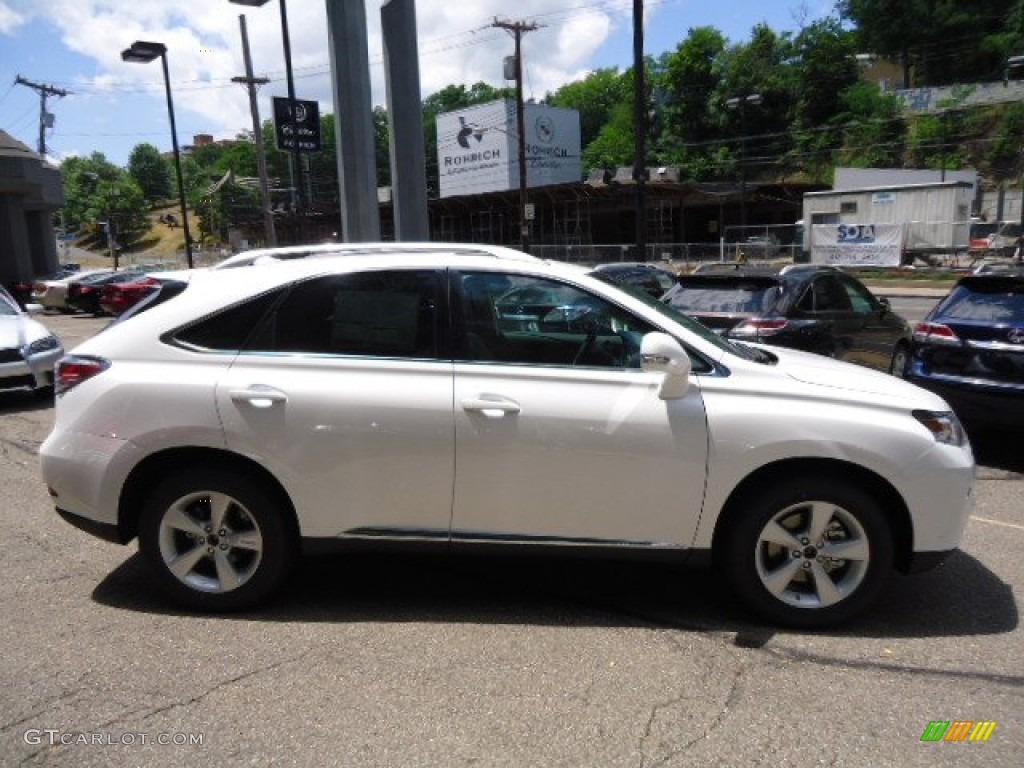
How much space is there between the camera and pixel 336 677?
10.8 ft

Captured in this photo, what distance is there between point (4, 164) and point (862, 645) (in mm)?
32214

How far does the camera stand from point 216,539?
379 centimetres

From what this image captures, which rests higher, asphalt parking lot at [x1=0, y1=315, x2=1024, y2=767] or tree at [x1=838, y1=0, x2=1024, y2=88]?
tree at [x1=838, y1=0, x2=1024, y2=88]

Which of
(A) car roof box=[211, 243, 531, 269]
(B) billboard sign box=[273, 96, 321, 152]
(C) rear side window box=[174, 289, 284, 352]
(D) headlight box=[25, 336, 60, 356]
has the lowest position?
(D) headlight box=[25, 336, 60, 356]

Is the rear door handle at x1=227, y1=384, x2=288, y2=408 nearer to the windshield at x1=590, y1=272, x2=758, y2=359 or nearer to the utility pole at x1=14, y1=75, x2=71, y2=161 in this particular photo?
the windshield at x1=590, y1=272, x2=758, y2=359

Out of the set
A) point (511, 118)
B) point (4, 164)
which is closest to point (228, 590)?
point (4, 164)

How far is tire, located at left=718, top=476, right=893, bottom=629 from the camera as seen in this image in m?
3.56

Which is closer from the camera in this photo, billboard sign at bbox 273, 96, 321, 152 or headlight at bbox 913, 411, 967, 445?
headlight at bbox 913, 411, 967, 445

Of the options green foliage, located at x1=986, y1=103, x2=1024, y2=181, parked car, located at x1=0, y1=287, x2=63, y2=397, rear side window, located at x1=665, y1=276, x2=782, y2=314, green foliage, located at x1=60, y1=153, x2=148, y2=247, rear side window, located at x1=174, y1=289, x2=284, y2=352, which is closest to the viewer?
rear side window, located at x1=174, y1=289, x2=284, y2=352

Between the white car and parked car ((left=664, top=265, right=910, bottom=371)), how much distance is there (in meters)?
3.71

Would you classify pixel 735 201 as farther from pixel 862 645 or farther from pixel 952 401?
pixel 862 645

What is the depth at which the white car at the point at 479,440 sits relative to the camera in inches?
140

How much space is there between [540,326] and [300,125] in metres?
19.7

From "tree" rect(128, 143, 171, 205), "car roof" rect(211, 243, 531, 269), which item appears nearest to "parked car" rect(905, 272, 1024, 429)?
"car roof" rect(211, 243, 531, 269)
